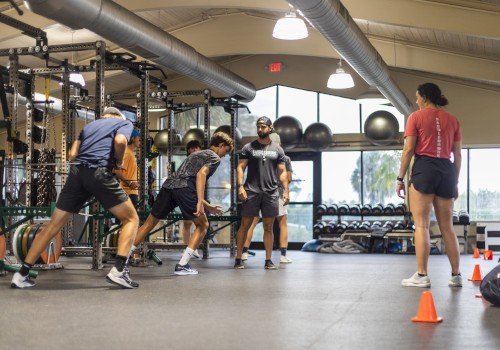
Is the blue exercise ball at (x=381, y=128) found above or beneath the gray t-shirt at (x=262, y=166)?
above

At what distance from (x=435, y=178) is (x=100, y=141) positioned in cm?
237

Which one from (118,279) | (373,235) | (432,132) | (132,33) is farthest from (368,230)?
(118,279)

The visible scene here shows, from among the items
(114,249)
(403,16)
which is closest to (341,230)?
(403,16)

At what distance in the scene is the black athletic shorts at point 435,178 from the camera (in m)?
4.95

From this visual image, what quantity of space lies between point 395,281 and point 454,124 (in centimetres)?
145

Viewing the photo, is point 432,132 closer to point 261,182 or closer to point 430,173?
point 430,173

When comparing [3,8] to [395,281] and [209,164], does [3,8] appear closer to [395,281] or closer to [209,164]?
[209,164]

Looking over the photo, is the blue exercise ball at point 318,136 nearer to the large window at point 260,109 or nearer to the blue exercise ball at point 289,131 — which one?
the blue exercise ball at point 289,131

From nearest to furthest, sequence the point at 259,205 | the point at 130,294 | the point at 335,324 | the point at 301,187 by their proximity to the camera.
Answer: the point at 335,324, the point at 130,294, the point at 259,205, the point at 301,187

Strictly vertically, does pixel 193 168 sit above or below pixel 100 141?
below

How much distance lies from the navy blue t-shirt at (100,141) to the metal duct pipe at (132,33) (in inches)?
63.2

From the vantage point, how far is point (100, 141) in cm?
496

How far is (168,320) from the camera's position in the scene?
335cm

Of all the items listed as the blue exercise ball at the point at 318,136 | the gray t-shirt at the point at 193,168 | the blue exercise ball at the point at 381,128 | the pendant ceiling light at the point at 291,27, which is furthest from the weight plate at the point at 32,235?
the blue exercise ball at the point at 381,128
